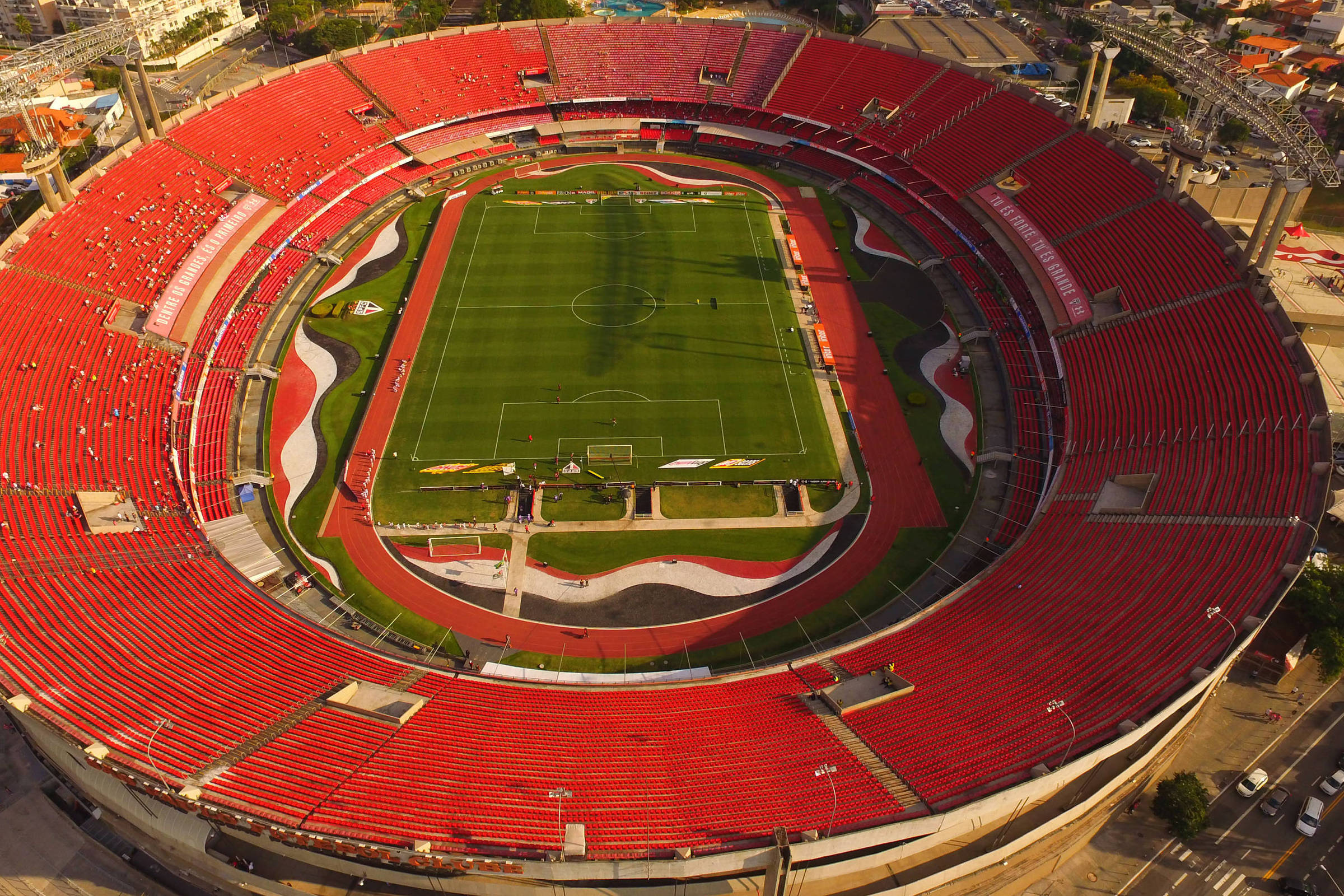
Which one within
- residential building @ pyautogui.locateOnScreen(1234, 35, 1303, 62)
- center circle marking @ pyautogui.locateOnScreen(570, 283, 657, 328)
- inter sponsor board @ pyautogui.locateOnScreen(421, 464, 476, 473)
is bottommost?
inter sponsor board @ pyautogui.locateOnScreen(421, 464, 476, 473)

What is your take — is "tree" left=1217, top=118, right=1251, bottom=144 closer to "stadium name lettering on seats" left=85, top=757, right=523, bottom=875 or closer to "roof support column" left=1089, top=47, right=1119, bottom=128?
"roof support column" left=1089, top=47, right=1119, bottom=128

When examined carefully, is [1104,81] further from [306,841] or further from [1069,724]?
[306,841]

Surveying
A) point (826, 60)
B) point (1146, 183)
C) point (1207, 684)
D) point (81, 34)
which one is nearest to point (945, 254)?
point (1146, 183)

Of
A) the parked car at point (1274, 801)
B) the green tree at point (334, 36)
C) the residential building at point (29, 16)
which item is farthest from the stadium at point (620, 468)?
the residential building at point (29, 16)

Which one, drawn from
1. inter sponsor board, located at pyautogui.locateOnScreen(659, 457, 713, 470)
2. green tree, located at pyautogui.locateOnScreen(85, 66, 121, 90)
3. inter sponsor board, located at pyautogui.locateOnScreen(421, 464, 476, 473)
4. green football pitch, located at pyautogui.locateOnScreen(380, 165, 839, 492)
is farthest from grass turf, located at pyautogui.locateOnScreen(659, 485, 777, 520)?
green tree, located at pyautogui.locateOnScreen(85, 66, 121, 90)

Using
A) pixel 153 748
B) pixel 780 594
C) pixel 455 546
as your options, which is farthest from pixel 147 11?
pixel 780 594

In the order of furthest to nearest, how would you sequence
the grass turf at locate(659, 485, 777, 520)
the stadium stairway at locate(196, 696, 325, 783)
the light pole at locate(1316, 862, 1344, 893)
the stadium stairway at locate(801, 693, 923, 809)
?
1. the grass turf at locate(659, 485, 777, 520)
2. the light pole at locate(1316, 862, 1344, 893)
3. the stadium stairway at locate(196, 696, 325, 783)
4. the stadium stairway at locate(801, 693, 923, 809)
